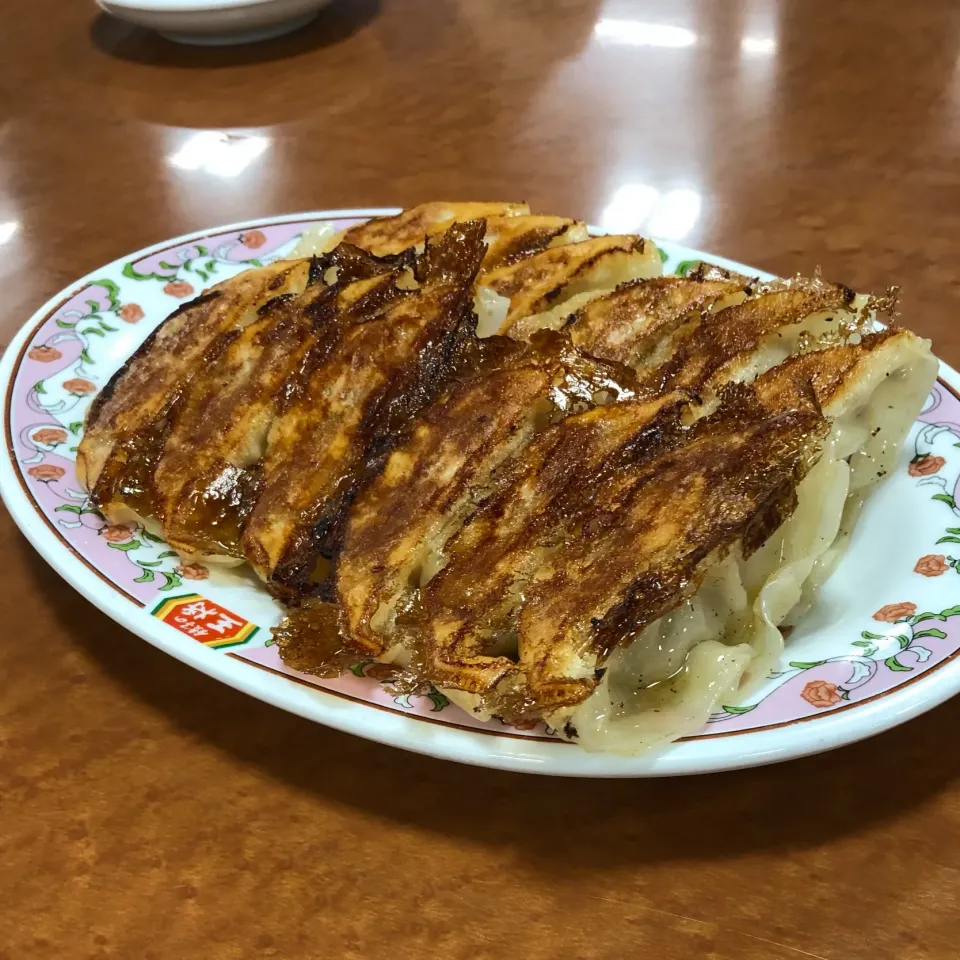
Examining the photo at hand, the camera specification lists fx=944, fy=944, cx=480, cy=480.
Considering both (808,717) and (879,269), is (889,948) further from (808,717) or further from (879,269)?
(879,269)

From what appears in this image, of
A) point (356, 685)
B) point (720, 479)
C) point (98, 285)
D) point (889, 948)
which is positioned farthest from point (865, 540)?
point (98, 285)

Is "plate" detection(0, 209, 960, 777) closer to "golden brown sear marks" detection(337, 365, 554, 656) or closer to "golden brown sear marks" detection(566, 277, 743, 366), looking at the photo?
"golden brown sear marks" detection(337, 365, 554, 656)

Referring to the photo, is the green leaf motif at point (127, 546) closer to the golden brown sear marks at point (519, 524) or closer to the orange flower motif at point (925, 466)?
the golden brown sear marks at point (519, 524)

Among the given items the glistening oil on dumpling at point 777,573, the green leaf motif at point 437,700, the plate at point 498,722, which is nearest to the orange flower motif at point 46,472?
the plate at point 498,722

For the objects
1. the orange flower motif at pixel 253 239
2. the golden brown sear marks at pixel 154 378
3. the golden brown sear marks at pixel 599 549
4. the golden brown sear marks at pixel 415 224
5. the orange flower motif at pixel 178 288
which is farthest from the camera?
the orange flower motif at pixel 253 239

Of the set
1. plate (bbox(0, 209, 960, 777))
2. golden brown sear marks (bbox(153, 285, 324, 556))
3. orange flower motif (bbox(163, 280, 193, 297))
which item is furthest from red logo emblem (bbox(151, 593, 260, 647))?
orange flower motif (bbox(163, 280, 193, 297))

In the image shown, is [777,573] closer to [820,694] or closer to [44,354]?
[820,694]

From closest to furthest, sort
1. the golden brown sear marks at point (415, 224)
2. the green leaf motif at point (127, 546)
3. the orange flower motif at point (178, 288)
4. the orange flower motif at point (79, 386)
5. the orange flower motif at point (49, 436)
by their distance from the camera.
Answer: the green leaf motif at point (127, 546), the orange flower motif at point (49, 436), the orange flower motif at point (79, 386), the golden brown sear marks at point (415, 224), the orange flower motif at point (178, 288)

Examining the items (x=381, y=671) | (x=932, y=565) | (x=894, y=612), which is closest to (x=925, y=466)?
(x=932, y=565)
